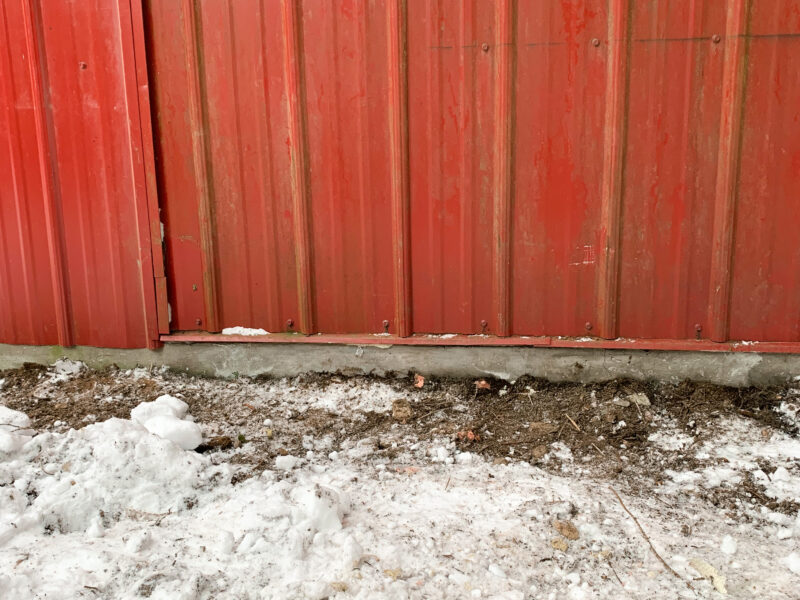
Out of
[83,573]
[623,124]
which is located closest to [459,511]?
[83,573]

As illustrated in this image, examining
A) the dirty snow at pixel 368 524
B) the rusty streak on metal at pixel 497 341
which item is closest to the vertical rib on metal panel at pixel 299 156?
the rusty streak on metal at pixel 497 341

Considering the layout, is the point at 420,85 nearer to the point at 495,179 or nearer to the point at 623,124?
the point at 495,179

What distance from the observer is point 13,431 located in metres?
3.09

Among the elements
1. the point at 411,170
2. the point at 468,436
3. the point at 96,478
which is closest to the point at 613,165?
the point at 411,170

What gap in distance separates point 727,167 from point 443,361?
181cm

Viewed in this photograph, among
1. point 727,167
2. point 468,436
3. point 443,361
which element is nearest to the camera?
point 468,436

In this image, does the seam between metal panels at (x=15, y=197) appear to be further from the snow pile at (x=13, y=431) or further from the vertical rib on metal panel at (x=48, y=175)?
the snow pile at (x=13, y=431)

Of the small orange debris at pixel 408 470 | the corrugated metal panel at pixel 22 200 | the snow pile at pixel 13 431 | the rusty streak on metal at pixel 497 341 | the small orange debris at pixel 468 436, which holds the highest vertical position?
the corrugated metal panel at pixel 22 200

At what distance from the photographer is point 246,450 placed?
10.6 feet

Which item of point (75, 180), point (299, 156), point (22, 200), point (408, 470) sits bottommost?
point (408, 470)

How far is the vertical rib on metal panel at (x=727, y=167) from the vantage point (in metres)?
3.29

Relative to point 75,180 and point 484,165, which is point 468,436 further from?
point 75,180

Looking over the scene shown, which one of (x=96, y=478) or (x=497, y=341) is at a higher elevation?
(x=497, y=341)

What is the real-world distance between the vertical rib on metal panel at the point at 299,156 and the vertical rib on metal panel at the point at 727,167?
2.20m
